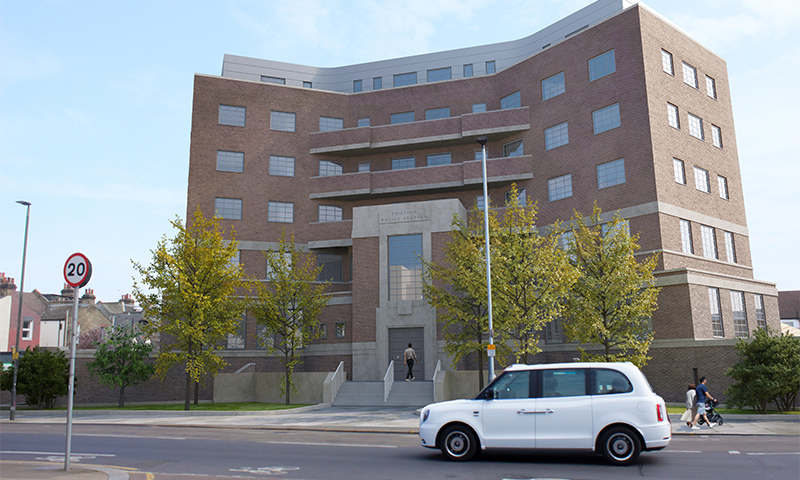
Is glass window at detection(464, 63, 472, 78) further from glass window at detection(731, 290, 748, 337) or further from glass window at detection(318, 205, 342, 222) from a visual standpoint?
glass window at detection(731, 290, 748, 337)

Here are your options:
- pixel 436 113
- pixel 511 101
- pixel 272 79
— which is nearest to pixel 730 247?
pixel 511 101

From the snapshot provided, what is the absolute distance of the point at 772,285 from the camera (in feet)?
117

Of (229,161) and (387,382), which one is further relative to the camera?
(229,161)

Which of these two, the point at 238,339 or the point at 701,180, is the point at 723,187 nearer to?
the point at 701,180

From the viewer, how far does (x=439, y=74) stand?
4850 cm

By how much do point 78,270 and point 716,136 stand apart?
124 ft

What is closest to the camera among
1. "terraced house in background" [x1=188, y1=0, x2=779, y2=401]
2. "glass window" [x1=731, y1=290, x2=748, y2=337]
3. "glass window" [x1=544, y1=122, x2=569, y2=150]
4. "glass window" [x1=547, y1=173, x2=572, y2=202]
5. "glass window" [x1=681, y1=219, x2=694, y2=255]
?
"glass window" [x1=731, y1=290, x2=748, y2=337]

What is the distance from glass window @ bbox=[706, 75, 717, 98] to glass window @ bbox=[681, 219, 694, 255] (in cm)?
981

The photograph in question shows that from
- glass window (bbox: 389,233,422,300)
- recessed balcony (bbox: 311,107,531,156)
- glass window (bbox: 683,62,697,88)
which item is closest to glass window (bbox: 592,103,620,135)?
recessed balcony (bbox: 311,107,531,156)

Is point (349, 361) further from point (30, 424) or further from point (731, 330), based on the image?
point (731, 330)

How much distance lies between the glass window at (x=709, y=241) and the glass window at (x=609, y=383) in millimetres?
26449

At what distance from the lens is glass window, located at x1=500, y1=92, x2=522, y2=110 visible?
40.9 meters

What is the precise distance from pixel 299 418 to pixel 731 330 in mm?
23385

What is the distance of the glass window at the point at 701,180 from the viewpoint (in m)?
35.0
